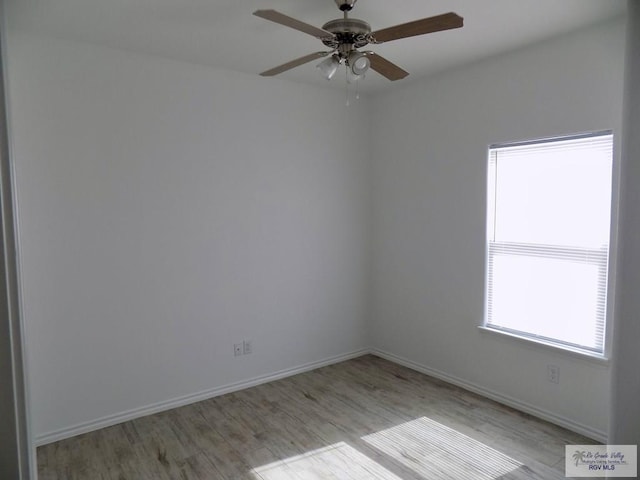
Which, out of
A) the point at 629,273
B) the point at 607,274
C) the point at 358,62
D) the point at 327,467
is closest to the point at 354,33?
the point at 358,62

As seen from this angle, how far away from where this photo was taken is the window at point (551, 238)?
106 inches

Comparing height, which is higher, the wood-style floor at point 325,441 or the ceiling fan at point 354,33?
the ceiling fan at point 354,33

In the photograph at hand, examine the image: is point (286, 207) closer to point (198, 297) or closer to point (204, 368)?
point (198, 297)

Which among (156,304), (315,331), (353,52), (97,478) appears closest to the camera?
(353,52)

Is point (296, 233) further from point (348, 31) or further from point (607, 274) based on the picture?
point (607, 274)

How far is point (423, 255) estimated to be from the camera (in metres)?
3.85

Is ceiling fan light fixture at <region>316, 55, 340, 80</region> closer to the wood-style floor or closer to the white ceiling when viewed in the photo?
the white ceiling

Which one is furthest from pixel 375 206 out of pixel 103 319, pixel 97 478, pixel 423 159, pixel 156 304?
pixel 97 478

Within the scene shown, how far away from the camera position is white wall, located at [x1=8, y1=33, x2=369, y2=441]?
2.72 m

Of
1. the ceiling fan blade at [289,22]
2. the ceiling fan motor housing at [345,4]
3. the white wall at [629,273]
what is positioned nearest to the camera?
the white wall at [629,273]

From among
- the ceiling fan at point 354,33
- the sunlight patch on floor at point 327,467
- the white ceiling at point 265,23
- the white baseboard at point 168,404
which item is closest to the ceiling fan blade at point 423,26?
the ceiling fan at point 354,33

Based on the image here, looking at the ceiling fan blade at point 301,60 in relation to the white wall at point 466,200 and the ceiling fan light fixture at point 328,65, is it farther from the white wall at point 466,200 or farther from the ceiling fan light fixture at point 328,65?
the white wall at point 466,200

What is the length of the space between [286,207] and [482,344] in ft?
6.65

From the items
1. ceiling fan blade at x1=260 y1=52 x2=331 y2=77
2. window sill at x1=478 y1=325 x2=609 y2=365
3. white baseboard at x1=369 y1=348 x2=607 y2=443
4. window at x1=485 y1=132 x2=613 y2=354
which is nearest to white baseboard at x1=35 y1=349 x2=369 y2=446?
→ white baseboard at x1=369 y1=348 x2=607 y2=443
